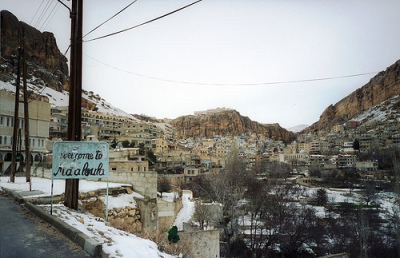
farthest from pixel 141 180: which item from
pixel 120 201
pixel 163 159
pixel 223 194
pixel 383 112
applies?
pixel 383 112

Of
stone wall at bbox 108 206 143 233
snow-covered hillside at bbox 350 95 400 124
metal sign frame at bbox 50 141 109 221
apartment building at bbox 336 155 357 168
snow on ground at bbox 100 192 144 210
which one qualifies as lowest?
apartment building at bbox 336 155 357 168

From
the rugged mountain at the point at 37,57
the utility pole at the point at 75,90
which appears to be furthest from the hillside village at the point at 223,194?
the utility pole at the point at 75,90

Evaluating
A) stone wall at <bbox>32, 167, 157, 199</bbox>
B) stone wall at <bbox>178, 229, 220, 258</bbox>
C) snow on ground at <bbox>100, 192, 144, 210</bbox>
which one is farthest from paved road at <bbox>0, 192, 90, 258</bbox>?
stone wall at <bbox>178, 229, 220, 258</bbox>

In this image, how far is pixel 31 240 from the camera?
458cm

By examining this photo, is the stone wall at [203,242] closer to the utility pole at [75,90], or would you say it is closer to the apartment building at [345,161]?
the utility pole at [75,90]

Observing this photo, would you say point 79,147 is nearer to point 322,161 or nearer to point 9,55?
point 322,161

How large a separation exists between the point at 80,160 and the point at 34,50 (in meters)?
133

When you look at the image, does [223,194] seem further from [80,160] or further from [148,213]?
[80,160]

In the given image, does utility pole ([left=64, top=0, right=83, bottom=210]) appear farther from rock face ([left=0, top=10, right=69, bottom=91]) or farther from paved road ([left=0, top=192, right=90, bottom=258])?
rock face ([left=0, top=10, right=69, bottom=91])

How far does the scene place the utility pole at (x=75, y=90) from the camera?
7.36 meters

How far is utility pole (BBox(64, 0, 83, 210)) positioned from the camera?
7.36 meters

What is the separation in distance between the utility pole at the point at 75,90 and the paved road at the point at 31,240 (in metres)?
1.13

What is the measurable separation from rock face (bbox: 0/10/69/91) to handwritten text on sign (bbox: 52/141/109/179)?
3855 inches

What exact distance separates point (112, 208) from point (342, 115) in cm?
21727
